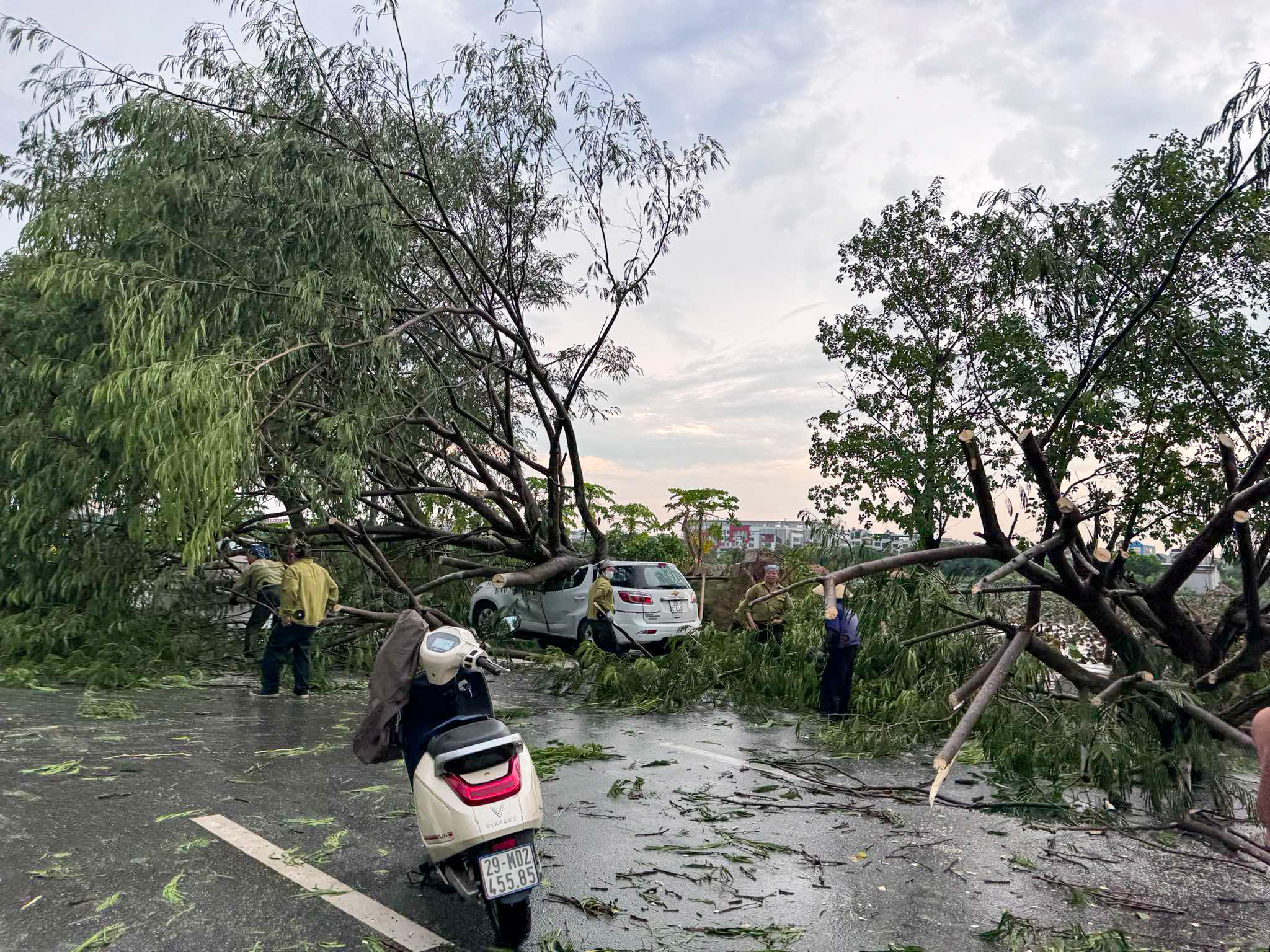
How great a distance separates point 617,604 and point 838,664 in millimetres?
5521

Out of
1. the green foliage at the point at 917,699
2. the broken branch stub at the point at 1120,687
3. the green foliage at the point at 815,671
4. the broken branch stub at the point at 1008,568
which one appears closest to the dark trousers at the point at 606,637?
the green foliage at the point at 917,699

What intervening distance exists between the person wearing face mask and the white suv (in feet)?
0.61

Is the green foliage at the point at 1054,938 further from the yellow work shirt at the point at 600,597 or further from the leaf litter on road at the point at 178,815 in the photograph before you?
the yellow work shirt at the point at 600,597

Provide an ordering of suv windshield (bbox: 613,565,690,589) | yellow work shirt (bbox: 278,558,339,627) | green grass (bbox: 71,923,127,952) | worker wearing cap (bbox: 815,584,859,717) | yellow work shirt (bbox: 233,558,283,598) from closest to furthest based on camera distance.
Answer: green grass (bbox: 71,923,127,952) → worker wearing cap (bbox: 815,584,859,717) → yellow work shirt (bbox: 278,558,339,627) → yellow work shirt (bbox: 233,558,283,598) → suv windshield (bbox: 613,565,690,589)

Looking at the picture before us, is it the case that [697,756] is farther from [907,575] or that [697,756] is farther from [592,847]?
[592,847]

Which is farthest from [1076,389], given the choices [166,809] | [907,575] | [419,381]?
[419,381]

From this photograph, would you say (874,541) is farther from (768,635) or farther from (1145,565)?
(1145,565)

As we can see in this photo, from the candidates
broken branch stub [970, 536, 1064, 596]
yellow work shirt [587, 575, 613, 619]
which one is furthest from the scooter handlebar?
yellow work shirt [587, 575, 613, 619]

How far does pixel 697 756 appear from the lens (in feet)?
26.7

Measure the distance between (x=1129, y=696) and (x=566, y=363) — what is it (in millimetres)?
14573

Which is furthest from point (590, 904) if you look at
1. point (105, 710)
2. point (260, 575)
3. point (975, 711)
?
point (260, 575)

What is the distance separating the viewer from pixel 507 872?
3.93m

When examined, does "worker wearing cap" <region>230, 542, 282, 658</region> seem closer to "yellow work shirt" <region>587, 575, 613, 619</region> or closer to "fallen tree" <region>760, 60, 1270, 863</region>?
"yellow work shirt" <region>587, 575, 613, 619</region>

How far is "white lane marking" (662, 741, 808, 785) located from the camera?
7.41m
